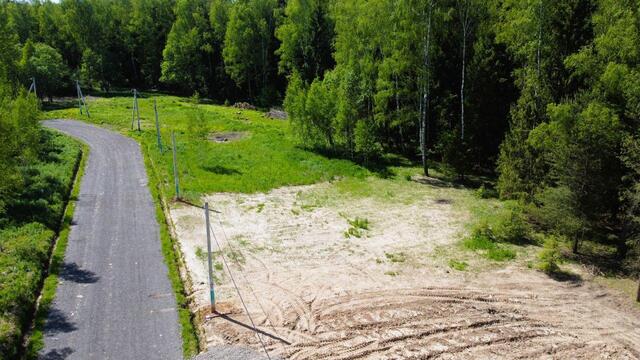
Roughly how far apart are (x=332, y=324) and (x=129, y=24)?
85607mm

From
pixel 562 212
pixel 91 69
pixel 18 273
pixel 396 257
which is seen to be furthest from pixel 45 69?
pixel 562 212

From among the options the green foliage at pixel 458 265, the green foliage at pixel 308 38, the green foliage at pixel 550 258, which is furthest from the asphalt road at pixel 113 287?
the green foliage at pixel 308 38

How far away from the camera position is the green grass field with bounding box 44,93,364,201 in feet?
122

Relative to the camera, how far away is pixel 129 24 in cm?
8912

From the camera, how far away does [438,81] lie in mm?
44844

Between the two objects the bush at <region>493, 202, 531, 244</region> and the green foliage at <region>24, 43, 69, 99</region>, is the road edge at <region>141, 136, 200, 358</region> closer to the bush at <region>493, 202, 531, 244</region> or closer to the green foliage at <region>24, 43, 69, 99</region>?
the bush at <region>493, 202, 531, 244</region>

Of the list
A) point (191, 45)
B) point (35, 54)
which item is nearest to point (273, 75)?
point (191, 45)

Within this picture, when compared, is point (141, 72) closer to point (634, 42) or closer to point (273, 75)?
point (273, 75)

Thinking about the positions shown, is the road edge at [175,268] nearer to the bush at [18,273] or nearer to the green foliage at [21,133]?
the bush at [18,273]

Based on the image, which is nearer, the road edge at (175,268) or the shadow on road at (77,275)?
the road edge at (175,268)

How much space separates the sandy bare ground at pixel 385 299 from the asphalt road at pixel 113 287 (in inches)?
62.8

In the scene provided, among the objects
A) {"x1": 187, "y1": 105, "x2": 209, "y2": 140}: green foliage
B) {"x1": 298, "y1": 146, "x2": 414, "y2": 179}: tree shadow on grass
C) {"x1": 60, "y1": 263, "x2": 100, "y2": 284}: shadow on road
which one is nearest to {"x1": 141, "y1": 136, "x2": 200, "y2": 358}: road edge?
{"x1": 60, "y1": 263, "x2": 100, "y2": 284}: shadow on road

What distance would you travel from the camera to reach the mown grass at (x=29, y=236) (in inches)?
712

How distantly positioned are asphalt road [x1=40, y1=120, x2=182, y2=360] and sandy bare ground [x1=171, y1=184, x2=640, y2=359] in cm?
159
